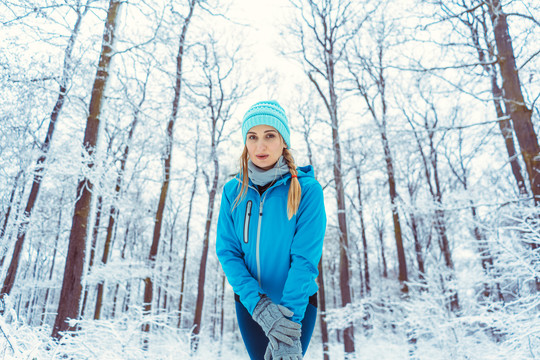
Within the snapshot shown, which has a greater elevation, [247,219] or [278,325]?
[247,219]

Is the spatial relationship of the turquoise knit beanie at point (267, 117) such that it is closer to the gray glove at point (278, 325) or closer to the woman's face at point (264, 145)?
the woman's face at point (264, 145)

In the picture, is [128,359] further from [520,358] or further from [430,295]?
[430,295]

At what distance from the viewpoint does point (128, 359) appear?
3344 mm

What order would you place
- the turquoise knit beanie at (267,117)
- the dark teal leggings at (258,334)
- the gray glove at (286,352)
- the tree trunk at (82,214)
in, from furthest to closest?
1. the tree trunk at (82,214)
2. the turquoise knit beanie at (267,117)
3. the dark teal leggings at (258,334)
4. the gray glove at (286,352)

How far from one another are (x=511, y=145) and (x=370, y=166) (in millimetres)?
4865

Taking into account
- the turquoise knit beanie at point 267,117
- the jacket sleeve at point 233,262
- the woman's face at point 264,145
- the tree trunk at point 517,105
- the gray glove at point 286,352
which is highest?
the tree trunk at point 517,105

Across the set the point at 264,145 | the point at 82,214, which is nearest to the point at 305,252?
the point at 264,145

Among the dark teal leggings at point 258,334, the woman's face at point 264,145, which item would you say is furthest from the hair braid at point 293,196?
the dark teal leggings at point 258,334

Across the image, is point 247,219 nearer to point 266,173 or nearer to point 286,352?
point 266,173

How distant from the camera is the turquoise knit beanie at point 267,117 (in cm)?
165

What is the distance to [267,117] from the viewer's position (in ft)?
5.41

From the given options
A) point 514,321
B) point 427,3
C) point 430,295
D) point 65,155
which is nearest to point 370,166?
point 430,295

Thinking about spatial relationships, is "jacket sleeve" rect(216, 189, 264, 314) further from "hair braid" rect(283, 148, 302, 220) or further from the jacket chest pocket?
"hair braid" rect(283, 148, 302, 220)

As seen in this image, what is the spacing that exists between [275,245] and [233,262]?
236 mm
